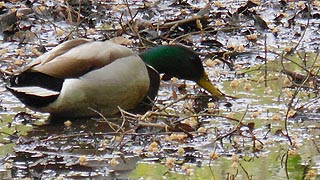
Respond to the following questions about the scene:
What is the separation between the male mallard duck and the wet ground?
0.13 metres

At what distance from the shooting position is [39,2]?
995 centimetres

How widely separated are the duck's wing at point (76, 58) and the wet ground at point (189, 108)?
14.1 inches

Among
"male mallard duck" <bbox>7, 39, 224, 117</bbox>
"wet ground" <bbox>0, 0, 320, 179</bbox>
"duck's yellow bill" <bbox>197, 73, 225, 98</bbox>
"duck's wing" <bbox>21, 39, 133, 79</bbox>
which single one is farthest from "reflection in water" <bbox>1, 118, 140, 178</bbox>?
"duck's yellow bill" <bbox>197, 73, 225, 98</bbox>

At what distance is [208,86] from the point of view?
7270 millimetres

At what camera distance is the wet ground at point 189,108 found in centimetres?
574

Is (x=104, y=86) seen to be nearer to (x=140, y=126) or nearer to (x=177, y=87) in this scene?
(x=140, y=126)

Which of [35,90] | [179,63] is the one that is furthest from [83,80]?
[179,63]

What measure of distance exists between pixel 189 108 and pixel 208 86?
40 cm

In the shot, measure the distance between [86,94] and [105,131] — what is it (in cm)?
25

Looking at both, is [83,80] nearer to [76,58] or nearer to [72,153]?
[76,58]

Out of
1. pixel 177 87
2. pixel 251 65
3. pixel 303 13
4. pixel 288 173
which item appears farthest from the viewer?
pixel 303 13

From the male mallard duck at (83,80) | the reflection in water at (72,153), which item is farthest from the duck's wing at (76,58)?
the reflection in water at (72,153)

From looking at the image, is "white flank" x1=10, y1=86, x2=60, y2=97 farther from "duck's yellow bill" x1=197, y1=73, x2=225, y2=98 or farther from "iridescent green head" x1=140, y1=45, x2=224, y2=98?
"duck's yellow bill" x1=197, y1=73, x2=225, y2=98

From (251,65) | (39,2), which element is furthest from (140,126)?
(39,2)
